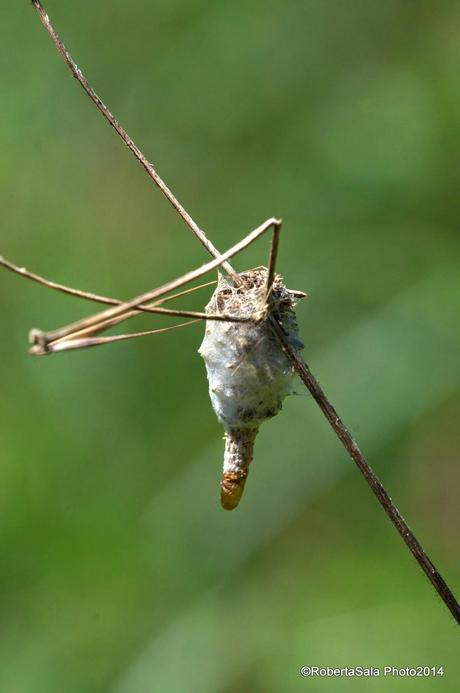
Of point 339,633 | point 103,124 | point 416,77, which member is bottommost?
Result: point 339,633

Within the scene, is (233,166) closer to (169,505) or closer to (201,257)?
(201,257)

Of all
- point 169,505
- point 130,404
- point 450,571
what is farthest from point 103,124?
point 450,571

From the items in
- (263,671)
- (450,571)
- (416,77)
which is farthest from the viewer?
(416,77)

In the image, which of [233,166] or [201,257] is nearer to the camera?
[201,257]

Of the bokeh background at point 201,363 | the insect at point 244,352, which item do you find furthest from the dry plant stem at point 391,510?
the bokeh background at point 201,363

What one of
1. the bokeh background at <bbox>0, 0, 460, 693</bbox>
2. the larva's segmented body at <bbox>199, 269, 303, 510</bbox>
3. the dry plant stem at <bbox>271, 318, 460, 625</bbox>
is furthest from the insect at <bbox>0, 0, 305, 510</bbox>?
the bokeh background at <bbox>0, 0, 460, 693</bbox>

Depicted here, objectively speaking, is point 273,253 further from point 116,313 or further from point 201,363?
point 201,363

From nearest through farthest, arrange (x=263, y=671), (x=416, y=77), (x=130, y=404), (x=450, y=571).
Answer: (x=263, y=671) < (x=450, y=571) < (x=130, y=404) < (x=416, y=77)

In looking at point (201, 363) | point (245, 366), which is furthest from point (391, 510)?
point (201, 363)

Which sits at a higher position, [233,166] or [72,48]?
[72,48]
